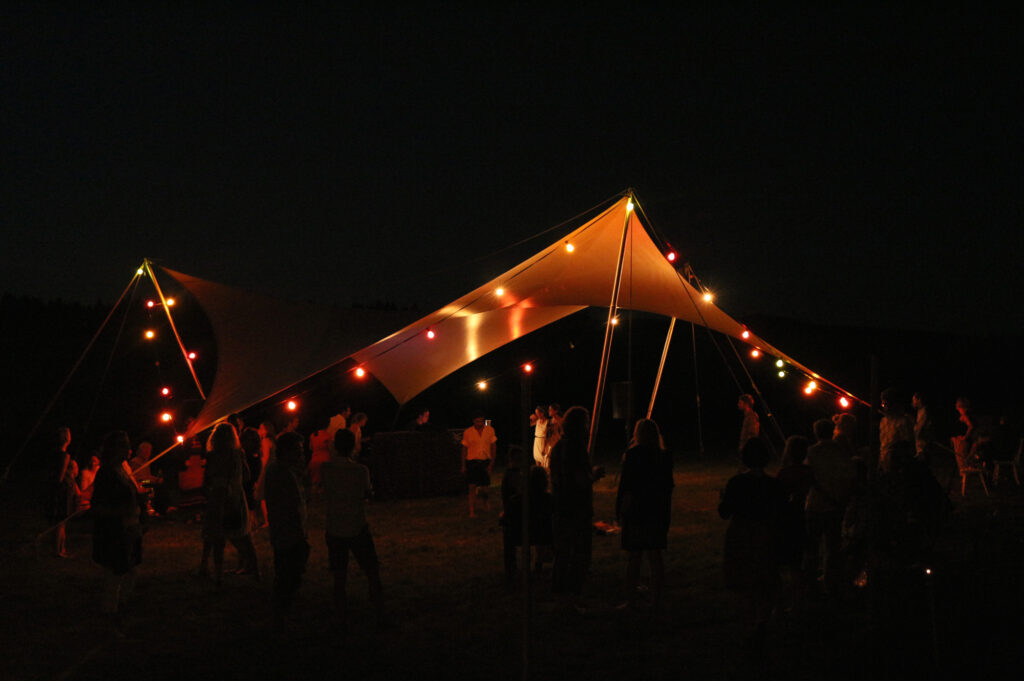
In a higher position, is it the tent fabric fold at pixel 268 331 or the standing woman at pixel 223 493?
the tent fabric fold at pixel 268 331

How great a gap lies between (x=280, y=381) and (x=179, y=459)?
309 centimetres

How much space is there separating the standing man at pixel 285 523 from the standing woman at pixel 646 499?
2.00 meters

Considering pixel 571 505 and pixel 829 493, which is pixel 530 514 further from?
pixel 829 493

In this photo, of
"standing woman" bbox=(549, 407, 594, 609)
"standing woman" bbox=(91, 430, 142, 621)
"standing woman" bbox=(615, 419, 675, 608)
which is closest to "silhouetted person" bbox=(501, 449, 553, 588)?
"standing woman" bbox=(549, 407, 594, 609)

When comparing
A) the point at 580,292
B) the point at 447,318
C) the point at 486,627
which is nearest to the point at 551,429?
the point at 580,292

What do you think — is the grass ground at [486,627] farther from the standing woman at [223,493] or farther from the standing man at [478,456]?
the standing man at [478,456]

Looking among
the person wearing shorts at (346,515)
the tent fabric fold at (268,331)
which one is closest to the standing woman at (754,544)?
the person wearing shorts at (346,515)

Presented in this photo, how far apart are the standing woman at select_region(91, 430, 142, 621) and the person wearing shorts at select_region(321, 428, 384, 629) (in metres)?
1.17

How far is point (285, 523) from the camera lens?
179 inches

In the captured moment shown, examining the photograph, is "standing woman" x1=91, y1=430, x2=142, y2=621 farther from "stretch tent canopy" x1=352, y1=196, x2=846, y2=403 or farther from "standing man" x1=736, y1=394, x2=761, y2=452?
"standing man" x1=736, y1=394, x2=761, y2=452

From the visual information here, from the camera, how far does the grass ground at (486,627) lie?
4055 millimetres

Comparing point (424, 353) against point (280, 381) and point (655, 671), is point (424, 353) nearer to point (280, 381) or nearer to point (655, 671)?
point (280, 381)

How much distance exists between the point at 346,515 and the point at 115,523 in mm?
1369

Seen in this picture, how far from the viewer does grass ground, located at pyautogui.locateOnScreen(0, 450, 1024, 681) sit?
4.05 m
